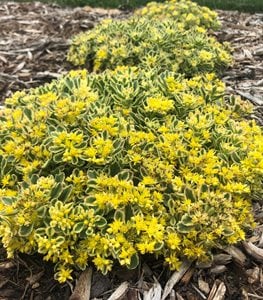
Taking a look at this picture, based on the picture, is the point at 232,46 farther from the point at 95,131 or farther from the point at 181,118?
the point at 95,131

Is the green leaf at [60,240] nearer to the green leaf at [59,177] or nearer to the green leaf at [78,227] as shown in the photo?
the green leaf at [78,227]

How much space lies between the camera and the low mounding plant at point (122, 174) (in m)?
2.52

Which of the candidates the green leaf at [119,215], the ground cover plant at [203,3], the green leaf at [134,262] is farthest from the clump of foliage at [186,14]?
the green leaf at [134,262]

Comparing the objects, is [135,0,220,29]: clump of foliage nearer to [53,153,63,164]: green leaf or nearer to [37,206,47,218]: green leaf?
[53,153,63,164]: green leaf

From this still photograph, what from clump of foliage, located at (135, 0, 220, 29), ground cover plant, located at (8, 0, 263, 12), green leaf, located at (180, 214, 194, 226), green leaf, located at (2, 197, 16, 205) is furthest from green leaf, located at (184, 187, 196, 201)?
ground cover plant, located at (8, 0, 263, 12)

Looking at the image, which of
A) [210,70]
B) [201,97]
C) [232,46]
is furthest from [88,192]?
[232,46]

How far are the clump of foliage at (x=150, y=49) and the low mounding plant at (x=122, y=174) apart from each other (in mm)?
1100

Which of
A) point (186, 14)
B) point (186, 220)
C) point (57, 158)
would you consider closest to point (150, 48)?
point (186, 14)

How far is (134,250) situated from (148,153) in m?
0.61

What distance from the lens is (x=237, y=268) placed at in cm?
277

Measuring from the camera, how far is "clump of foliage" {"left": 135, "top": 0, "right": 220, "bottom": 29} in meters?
5.27

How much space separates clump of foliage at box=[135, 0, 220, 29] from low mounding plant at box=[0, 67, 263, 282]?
2.09m

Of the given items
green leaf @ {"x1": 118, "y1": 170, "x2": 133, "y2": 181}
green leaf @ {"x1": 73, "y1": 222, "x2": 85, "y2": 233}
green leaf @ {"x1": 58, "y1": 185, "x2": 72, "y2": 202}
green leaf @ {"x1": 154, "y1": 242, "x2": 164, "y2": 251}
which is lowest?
green leaf @ {"x1": 154, "y1": 242, "x2": 164, "y2": 251}

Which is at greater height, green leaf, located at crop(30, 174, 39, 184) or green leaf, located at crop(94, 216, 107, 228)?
green leaf, located at crop(30, 174, 39, 184)
